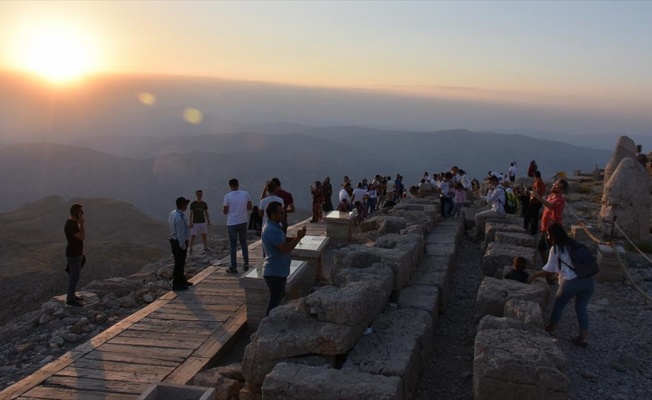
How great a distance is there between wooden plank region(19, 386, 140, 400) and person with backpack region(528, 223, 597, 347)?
4.99 meters

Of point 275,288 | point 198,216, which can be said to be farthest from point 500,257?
point 198,216

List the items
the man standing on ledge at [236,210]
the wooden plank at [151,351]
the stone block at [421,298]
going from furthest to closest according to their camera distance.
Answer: the man standing on ledge at [236,210], the stone block at [421,298], the wooden plank at [151,351]

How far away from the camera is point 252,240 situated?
45.2 feet

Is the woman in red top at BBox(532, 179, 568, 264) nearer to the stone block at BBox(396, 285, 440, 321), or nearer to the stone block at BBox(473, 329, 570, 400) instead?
the stone block at BBox(396, 285, 440, 321)

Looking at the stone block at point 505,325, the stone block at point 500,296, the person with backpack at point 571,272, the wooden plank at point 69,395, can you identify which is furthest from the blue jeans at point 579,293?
the wooden plank at point 69,395

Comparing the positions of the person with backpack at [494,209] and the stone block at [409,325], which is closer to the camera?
the stone block at [409,325]

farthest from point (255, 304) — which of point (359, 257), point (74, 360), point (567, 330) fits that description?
point (567, 330)

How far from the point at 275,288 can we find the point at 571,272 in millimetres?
3577

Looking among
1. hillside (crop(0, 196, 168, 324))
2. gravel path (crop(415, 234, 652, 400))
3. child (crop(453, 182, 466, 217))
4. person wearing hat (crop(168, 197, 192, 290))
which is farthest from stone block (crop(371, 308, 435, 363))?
hillside (crop(0, 196, 168, 324))

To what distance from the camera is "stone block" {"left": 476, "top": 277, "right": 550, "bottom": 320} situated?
6.36 m

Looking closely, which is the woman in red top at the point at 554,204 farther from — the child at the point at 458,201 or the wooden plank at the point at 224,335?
the wooden plank at the point at 224,335

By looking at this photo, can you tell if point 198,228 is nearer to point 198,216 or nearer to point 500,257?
point 198,216

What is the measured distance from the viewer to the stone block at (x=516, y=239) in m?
9.34

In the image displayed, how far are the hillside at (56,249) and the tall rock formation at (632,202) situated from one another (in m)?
14.2
